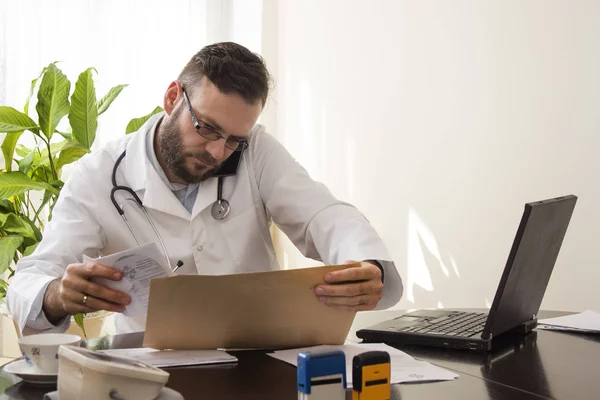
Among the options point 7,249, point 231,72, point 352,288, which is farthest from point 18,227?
point 352,288

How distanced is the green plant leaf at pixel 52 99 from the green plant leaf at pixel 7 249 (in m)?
0.45

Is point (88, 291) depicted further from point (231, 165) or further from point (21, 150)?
point (21, 150)

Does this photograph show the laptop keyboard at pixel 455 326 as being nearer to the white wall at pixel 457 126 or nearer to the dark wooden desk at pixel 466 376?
the dark wooden desk at pixel 466 376

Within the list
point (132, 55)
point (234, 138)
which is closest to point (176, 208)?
point (234, 138)

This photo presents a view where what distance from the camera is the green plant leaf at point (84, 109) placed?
307cm

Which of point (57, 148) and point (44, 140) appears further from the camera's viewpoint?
point (57, 148)

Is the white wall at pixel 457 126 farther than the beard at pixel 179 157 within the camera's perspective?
Yes

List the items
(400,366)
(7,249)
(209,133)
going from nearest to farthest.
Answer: (400,366) < (209,133) < (7,249)

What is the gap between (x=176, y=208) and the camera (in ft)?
6.38

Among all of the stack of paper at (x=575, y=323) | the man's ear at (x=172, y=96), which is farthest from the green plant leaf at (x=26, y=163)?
the stack of paper at (x=575, y=323)

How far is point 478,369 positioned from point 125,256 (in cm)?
67

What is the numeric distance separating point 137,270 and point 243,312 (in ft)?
0.71

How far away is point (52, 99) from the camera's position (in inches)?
119

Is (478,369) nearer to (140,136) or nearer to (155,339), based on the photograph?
(155,339)
